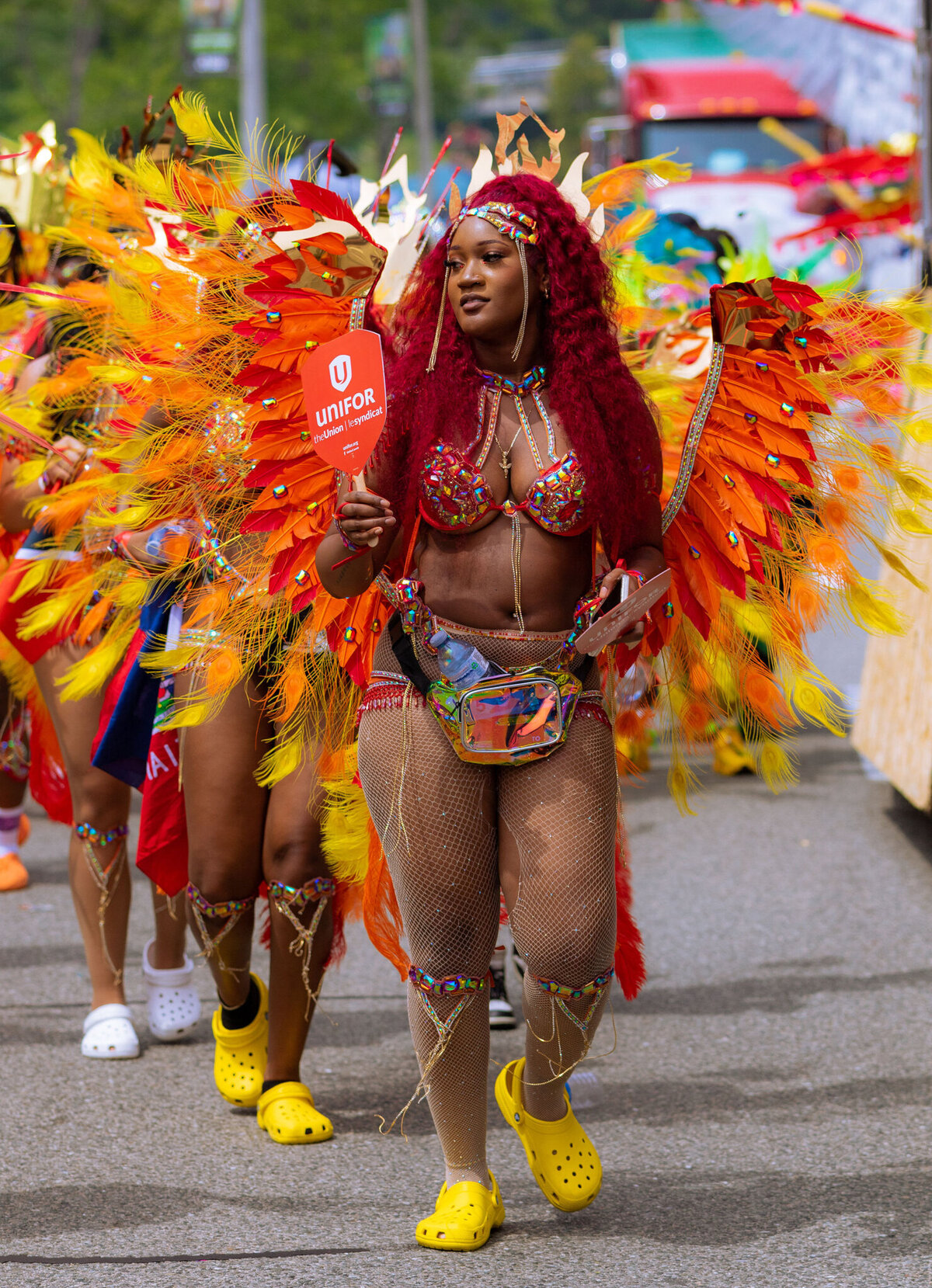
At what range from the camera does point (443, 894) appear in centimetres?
301

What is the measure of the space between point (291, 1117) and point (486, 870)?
38.6 inches

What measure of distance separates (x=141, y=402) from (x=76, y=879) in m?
1.32

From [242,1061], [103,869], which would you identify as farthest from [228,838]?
[103,869]

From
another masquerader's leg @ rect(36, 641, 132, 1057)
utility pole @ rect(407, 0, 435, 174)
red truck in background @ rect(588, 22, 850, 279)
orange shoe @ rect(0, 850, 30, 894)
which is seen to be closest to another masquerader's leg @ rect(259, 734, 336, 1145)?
another masquerader's leg @ rect(36, 641, 132, 1057)

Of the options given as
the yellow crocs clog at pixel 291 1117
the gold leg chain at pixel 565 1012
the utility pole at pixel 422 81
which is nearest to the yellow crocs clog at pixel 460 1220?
the gold leg chain at pixel 565 1012

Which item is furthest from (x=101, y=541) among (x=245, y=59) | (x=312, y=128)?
(x=312, y=128)

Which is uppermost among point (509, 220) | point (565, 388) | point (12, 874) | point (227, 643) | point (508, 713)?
point (509, 220)

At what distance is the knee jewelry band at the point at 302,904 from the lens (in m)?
3.68

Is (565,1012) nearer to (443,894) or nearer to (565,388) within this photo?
(443,894)

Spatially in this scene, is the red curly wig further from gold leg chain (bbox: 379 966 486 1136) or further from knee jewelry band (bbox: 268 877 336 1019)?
knee jewelry band (bbox: 268 877 336 1019)

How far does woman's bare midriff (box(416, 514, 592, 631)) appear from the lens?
9.77 feet

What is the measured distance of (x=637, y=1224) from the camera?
10.5 feet

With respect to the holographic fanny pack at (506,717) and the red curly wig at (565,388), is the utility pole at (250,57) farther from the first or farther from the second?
the holographic fanny pack at (506,717)

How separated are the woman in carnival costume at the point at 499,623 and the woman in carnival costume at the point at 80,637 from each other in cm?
125
